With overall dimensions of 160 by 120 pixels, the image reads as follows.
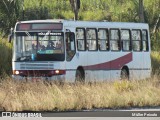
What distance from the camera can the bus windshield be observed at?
26594 mm

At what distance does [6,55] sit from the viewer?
113ft

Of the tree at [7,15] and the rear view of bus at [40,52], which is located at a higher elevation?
the tree at [7,15]

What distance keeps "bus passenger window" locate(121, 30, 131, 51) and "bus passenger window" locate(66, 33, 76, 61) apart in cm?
441

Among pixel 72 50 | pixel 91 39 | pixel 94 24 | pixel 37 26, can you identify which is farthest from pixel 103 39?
pixel 37 26

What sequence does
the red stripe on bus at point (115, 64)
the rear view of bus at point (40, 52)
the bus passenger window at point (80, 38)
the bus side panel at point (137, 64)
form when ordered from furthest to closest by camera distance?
the bus side panel at point (137, 64), the red stripe on bus at point (115, 64), the bus passenger window at point (80, 38), the rear view of bus at point (40, 52)

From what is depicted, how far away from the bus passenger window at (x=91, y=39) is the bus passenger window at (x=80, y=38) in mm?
438

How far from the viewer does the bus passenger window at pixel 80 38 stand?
2802 centimetres

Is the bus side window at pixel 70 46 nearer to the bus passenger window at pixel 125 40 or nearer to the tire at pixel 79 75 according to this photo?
the tire at pixel 79 75

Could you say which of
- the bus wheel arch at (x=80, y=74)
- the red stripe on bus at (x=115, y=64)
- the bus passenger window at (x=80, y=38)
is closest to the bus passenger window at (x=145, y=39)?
the red stripe on bus at (x=115, y=64)

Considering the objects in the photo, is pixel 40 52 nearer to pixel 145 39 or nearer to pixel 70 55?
pixel 70 55

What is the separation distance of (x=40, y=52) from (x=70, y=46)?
53.9 inches

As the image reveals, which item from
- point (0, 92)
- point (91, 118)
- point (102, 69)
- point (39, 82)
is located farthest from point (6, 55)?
→ point (91, 118)

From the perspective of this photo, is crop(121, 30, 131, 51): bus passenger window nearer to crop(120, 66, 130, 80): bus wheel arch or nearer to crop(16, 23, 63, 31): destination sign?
crop(120, 66, 130, 80): bus wheel arch

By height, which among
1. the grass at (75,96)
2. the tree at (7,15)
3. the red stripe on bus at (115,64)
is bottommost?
the grass at (75,96)
